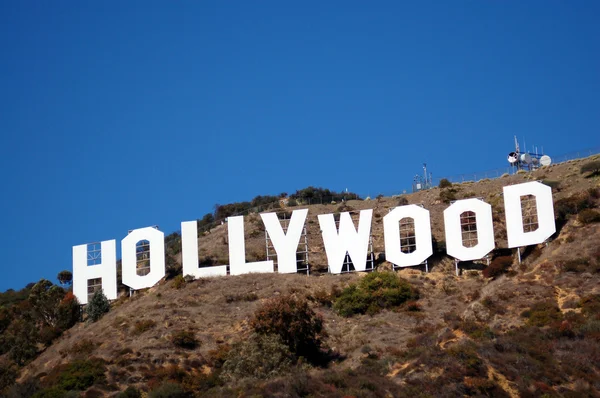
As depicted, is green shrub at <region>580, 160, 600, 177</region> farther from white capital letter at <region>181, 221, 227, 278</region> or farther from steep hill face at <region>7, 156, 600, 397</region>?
white capital letter at <region>181, 221, 227, 278</region>

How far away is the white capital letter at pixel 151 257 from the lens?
71.8 meters

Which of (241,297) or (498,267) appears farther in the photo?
(241,297)

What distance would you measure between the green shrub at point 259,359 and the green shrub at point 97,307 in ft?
58.2

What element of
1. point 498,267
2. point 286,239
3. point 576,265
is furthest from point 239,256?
point 576,265

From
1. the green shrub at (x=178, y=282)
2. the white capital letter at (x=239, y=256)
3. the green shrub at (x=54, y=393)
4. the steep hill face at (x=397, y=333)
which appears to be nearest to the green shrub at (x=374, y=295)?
the steep hill face at (x=397, y=333)

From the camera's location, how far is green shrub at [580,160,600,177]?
7769 centimetres

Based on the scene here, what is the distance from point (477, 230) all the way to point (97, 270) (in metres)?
29.5

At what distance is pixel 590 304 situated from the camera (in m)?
55.7

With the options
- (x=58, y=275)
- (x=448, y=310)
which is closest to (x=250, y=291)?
(x=448, y=310)

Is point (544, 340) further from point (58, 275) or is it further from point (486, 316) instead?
point (58, 275)

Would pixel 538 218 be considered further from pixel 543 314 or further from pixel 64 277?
pixel 64 277

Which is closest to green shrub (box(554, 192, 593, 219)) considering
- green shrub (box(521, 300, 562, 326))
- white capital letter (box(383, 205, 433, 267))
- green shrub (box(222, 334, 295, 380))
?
white capital letter (box(383, 205, 433, 267))

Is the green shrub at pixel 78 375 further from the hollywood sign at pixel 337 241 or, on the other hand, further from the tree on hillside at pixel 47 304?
the tree on hillside at pixel 47 304

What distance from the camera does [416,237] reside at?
68750 mm
